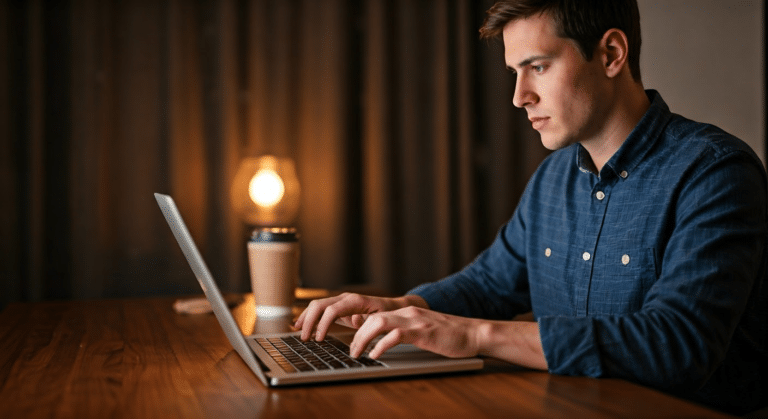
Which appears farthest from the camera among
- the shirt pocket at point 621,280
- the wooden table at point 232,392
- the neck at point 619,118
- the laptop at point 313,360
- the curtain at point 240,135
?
the curtain at point 240,135

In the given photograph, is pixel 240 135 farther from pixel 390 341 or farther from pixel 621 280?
pixel 390 341

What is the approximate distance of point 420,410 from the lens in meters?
0.65

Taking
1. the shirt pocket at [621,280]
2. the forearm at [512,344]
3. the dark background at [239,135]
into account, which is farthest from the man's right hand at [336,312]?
the dark background at [239,135]

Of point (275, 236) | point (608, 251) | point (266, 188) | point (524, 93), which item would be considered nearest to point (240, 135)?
point (266, 188)

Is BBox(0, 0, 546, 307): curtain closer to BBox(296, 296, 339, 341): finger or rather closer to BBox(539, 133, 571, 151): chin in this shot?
BBox(539, 133, 571, 151): chin

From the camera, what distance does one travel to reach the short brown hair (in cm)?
116

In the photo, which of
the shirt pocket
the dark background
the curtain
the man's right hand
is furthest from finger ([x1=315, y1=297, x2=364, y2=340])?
the curtain

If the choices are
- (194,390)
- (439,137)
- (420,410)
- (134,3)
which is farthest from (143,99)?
(420,410)

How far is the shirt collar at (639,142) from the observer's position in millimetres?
1144

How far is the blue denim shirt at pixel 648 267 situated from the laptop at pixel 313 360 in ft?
0.48

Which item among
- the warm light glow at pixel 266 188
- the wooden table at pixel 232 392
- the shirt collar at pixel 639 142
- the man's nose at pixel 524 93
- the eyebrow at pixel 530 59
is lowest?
the wooden table at pixel 232 392

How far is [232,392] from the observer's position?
73 cm

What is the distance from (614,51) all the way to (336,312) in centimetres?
69

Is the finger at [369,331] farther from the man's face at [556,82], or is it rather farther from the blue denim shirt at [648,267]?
the man's face at [556,82]
